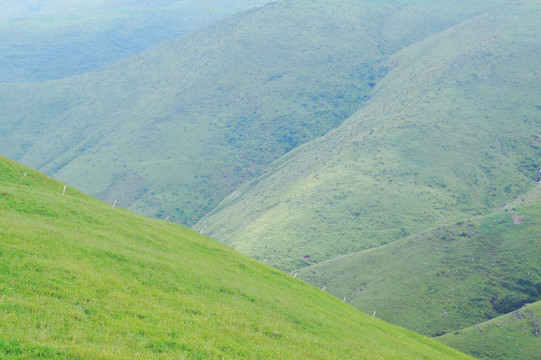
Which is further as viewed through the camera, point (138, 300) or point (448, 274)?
point (448, 274)

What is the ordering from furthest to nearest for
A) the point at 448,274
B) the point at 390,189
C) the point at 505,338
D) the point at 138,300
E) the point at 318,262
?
1. the point at 390,189
2. the point at 318,262
3. the point at 448,274
4. the point at 505,338
5. the point at 138,300

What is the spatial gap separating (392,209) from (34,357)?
14313 cm

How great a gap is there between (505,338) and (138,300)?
240 ft

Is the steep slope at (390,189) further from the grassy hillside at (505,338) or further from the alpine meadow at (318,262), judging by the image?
the grassy hillside at (505,338)

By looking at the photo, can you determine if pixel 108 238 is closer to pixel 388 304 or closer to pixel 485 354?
pixel 485 354

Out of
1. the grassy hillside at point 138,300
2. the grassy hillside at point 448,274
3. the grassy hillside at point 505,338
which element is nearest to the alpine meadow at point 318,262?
the grassy hillside at point 138,300

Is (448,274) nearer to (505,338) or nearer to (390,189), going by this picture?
(505,338)

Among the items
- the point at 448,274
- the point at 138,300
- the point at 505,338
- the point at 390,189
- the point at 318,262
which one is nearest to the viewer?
the point at 138,300

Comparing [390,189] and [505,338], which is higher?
[390,189]

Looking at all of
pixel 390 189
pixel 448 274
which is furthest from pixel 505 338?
pixel 390 189

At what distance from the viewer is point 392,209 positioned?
150500mm

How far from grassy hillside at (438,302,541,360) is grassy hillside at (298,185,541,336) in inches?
400

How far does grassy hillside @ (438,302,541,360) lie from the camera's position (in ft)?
244

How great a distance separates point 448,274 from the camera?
105 meters
